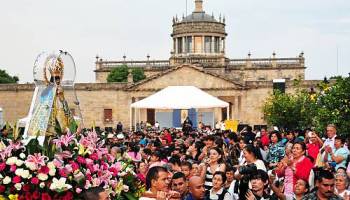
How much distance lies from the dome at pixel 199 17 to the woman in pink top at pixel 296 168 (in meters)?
60.3

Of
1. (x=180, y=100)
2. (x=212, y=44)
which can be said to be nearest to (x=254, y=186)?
(x=180, y=100)

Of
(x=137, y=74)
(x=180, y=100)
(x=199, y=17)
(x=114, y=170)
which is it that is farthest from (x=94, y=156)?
(x=199, y=17)

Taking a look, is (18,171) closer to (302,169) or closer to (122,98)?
(302,169)

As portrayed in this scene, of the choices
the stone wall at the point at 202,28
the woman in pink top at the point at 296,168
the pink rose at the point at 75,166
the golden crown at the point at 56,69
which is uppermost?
the stone wall at the point at 202,28

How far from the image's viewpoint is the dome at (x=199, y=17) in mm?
70000

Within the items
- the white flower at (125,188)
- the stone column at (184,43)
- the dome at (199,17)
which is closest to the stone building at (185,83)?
the stone column at (184,43)

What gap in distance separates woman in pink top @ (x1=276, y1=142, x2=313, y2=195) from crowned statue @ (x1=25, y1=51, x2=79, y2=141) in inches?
134

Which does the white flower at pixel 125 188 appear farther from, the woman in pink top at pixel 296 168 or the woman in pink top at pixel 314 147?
the woman in pink top at pixel 314 147

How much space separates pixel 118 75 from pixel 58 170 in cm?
5605

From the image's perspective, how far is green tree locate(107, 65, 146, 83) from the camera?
62.1m

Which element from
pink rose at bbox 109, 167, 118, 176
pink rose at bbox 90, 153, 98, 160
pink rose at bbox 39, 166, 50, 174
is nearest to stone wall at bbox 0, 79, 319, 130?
pink rose at bbox 109, 167, 118, 176

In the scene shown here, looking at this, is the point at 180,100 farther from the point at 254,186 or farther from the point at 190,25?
the point at 190,25


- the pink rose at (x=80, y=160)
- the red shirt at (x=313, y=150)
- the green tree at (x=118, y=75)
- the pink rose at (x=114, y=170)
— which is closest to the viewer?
the pink rose at (x=80, y=160)

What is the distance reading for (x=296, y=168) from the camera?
9594mm
